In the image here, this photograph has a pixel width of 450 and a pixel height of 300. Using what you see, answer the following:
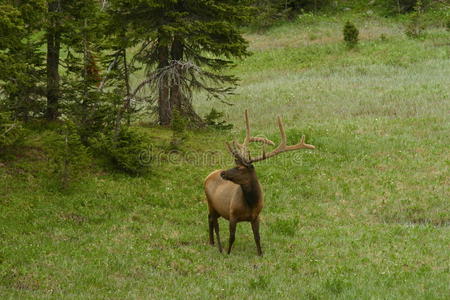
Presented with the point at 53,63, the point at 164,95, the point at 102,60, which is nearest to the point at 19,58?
the point at 53,63

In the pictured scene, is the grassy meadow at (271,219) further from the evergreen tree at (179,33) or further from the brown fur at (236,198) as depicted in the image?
the evergreen tree at (179,33)

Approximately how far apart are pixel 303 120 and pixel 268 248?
14.8 metres

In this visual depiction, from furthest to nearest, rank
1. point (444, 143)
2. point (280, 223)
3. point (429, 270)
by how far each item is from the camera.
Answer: point (444, 143) → point (280, 223) → point (429, 270)

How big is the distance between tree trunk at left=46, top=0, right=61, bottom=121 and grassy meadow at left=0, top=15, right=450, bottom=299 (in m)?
1.17

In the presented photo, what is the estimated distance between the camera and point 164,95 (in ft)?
78.6

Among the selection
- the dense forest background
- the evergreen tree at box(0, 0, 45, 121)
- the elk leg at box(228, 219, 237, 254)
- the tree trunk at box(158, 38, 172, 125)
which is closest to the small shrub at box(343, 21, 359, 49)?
the dense forest background

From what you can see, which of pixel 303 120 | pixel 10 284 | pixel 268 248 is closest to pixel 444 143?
pixel 303 120

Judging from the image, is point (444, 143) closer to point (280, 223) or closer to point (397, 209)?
point (397, 209)

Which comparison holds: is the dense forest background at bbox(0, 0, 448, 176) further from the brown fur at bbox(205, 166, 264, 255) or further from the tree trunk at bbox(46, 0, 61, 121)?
the brown fur at bbox(205, 166, 264, 255)

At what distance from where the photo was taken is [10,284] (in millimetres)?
10992

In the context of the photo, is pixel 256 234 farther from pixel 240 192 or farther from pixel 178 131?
pixel 178 131

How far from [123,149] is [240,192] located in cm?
606

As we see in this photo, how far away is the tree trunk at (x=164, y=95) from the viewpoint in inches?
928

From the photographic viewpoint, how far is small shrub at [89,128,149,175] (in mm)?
17984
